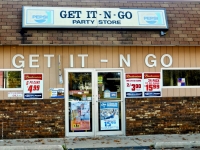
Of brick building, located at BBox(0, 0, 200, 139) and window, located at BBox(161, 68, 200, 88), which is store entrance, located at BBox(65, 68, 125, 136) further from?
window, located at BBox(161, 68, 200, 88)

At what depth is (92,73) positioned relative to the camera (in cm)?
1165

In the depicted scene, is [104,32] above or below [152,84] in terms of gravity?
above

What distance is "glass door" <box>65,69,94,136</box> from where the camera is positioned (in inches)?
455

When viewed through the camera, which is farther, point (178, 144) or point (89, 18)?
point (89, 18)

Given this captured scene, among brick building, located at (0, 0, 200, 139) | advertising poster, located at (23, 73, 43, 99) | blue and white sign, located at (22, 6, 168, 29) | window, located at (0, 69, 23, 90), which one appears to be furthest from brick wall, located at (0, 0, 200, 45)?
advertising poster, located at (23, 73, 43, 99)

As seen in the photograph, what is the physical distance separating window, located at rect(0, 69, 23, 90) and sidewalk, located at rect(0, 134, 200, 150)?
168cm

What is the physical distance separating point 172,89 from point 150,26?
2.23 meters

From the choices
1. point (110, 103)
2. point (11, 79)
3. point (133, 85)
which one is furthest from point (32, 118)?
point (133, 85)

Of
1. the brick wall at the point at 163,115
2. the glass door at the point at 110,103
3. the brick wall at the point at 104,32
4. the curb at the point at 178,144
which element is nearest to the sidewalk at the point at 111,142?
the curb at the point at 178,144

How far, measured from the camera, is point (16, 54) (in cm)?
1132

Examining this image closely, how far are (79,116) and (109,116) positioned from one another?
0.99 metres

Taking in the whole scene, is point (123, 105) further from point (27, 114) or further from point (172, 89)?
point (27, 114)

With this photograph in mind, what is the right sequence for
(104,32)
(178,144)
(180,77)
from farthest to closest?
(180,77)
(104,32)
(178,144)

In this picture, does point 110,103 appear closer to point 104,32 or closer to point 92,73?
point 92,73
